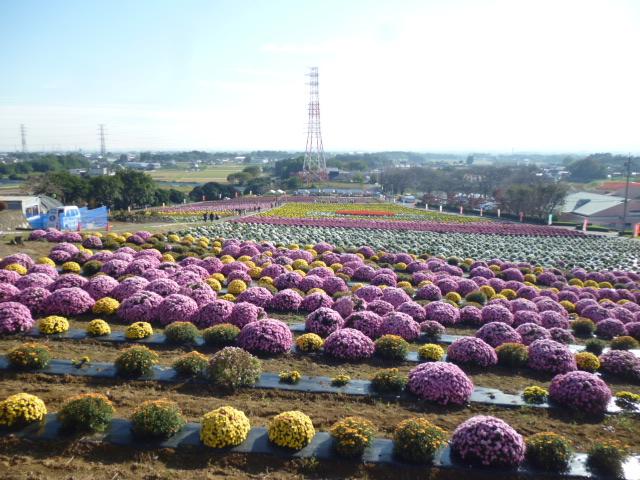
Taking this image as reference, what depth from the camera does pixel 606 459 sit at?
7457 millimetres

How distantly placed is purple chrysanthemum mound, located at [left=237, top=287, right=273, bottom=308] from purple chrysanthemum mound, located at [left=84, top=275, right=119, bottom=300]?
4274 mm

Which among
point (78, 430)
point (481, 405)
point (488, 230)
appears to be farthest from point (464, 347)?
point (488, 230)

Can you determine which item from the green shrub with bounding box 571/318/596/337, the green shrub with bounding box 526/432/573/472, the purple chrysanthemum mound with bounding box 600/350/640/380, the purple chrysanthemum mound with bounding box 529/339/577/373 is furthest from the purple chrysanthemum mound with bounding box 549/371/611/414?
the green shrub with bounding box 571/318/596/337

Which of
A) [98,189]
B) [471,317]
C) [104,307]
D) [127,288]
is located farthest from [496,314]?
[98,189]

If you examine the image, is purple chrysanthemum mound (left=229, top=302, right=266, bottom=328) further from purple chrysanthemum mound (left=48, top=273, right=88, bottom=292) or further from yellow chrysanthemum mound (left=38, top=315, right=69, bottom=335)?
purple chrysanthemum mound (left=48, top=273, right=88, bottom=292)

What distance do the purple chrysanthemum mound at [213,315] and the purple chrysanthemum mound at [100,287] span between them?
3921mm

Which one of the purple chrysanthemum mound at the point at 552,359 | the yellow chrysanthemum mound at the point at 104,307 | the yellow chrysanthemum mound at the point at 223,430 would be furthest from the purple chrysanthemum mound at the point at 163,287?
the purple chrysanthemum mound at the point at 552,359

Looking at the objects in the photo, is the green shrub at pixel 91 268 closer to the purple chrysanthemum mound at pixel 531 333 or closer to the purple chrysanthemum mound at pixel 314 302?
the purple chrysanthemum mound at pixel 314 302

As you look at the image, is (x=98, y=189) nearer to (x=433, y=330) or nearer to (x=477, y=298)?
(x=477, y=298)

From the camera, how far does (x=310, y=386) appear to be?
10297 millimetres

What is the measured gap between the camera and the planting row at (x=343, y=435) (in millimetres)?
7465

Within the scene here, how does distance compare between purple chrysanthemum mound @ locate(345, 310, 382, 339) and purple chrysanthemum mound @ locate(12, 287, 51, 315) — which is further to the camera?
purple chrysanthemum mound @ locate(12, 287, 51, 315)

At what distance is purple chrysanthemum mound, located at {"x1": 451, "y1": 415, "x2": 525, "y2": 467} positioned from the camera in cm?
741

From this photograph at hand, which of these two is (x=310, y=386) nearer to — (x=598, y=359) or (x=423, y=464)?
(x=423, y=464)
